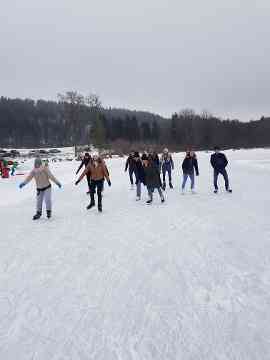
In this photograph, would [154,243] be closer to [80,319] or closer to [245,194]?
[80,319]

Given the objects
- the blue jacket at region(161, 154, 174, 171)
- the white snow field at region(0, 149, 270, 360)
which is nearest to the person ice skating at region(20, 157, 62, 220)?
the white snow field at region(0, 149, 270, 360)

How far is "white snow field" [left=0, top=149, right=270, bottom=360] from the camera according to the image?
2.96 metres

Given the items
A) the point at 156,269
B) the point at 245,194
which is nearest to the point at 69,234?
the point at 156,269

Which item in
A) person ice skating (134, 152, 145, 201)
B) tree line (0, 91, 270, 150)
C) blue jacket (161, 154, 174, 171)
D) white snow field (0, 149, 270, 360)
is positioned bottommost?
white snow field (0, 149, 270, 360)

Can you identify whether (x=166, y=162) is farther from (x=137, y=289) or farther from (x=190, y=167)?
(x=137, y=289)

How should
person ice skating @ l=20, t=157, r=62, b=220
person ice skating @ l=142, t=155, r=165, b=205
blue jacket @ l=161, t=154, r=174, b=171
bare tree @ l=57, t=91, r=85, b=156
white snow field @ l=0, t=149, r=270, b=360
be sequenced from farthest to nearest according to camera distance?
1. bare tree @ l=57, t=91, r=85, b=156
2. blue jacket @ l=161, t=154, r=174, b=171
3. person ice skating @ l=142, t=155, r=165, b=205
4. person ice skating @ l=20, t=157, r=62, b=220
5. white snow field @ l=0, t=149, r=270, b=360

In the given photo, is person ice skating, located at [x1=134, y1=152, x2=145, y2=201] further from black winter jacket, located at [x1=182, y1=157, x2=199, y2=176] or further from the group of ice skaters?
black winter jacket, located at [x1=182, y1=157, x2=199, y2=176]

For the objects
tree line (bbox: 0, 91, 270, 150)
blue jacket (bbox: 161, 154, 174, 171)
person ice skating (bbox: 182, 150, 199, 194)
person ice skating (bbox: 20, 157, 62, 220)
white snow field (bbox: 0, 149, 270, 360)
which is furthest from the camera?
tree line (bbox: 0, 91, 270, 150)

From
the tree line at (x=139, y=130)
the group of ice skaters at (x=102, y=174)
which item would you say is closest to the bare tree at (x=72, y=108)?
the tree line at (x=139, y=130)

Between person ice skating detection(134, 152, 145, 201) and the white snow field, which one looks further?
person ice skating detection(134, 152, 145, 201)

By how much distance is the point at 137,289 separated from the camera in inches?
160

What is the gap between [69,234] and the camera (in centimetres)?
689

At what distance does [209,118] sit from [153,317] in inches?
4280

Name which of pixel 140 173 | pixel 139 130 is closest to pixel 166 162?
pixel 140 173
